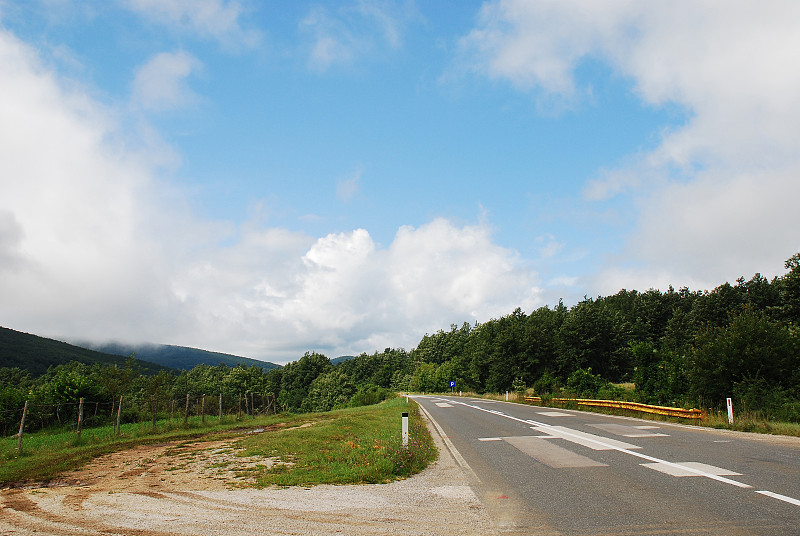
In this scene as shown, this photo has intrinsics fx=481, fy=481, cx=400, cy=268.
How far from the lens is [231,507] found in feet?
22.1

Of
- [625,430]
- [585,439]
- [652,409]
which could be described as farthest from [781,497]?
[652,409]

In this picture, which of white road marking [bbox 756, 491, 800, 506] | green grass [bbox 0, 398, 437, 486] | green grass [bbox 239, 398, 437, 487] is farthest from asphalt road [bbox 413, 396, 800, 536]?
green grass [bbox 0, 398, 437, 486]

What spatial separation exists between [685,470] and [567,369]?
61.4 meters

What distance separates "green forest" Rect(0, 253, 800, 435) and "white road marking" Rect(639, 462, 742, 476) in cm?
1090

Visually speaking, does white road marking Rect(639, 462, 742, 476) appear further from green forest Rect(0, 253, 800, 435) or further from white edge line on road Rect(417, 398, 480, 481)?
green forest Rect(0, 253, 800, 435)

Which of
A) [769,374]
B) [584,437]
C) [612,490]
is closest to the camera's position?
[612,490]

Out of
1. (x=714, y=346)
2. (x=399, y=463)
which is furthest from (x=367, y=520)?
(x=714, y=346)

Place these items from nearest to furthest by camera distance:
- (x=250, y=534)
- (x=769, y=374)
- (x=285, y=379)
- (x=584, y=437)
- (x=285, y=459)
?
1. (x=250, y=534)
2. (x=285, y=459)
3. (x=584, y=437)
4. (x=769, y=374)
5. (x=285, y=379)

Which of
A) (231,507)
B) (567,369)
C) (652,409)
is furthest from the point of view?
(567,369)

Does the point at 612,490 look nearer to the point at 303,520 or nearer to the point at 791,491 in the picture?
the point at 791,491

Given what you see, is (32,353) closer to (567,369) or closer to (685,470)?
(567,369)

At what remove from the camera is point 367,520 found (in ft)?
19.0

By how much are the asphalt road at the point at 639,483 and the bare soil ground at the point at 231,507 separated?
1.96 feet

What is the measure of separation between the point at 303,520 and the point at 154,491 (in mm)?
3871
